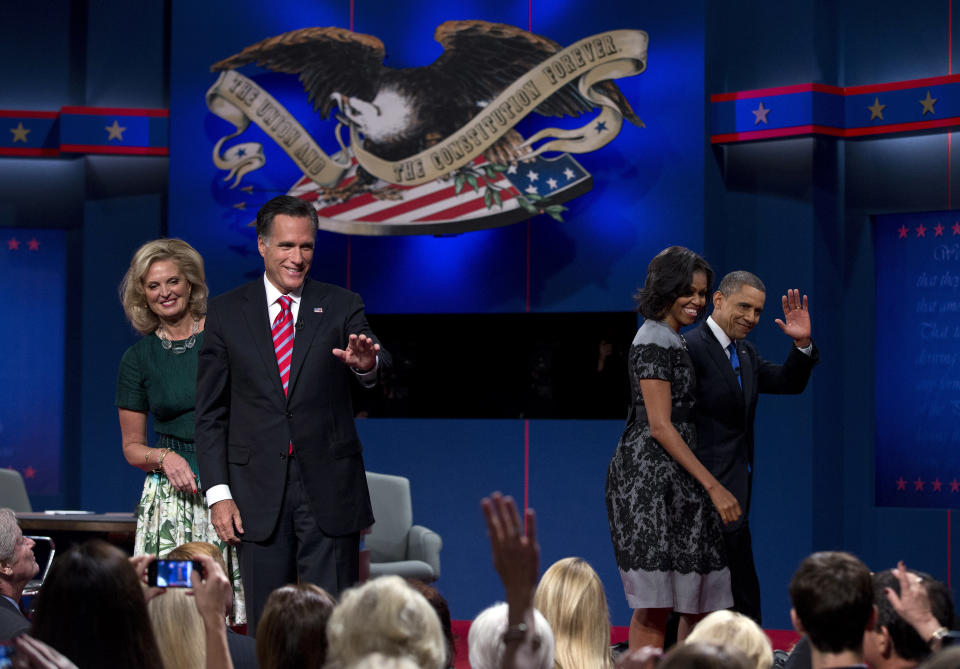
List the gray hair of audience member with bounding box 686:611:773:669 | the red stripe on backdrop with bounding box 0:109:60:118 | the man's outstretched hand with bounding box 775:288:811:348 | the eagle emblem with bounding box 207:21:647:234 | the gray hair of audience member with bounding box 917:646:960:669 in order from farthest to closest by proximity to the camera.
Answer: the red stripe on backdrop with bounding box 0:109:60:118, the eagle emblem with bounding box 207:21:647:234, the man's outstretched hand with bounding box 775:288:811:348, the gray hair of audience member with bounding box 686:611:773:669, the gray hair of audience member with bounding box 917:646:960:669

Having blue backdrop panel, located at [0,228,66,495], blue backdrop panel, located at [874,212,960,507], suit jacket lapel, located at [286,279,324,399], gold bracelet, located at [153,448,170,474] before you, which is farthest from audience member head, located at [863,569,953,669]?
blue backdrop panel, located at [0,228,66,495]

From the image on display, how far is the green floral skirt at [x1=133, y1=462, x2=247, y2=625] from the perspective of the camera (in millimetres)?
3580

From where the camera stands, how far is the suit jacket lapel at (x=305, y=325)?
3.13 m

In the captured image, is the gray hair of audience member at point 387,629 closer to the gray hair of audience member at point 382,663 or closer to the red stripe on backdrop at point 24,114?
the gray hair of audience member at point 382,663

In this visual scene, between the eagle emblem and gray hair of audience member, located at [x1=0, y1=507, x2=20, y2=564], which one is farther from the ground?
the eagle emblem

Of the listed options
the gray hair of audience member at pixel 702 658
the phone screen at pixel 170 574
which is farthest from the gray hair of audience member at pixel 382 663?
the phone screen at pixel 170 574

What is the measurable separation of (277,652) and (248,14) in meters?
5.14

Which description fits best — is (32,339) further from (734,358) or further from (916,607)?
(916,607)

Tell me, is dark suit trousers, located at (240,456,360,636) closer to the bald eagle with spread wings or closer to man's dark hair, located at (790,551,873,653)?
man's dark hair, located at (790,551,873,653)

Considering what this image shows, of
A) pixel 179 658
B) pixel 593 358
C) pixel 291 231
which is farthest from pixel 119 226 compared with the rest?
pixel 179 658

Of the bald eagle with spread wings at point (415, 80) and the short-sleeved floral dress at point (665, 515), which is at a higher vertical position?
the bald eagle with spread wings at point (415, 80)

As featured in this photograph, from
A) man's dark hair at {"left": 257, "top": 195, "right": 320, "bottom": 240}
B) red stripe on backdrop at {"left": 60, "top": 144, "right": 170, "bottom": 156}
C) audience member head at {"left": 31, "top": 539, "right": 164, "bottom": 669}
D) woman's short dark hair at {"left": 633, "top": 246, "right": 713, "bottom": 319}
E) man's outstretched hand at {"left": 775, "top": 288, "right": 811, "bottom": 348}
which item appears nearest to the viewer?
audience member head at {"left": 31, "top": 539, "right": 164, "bottom": 669}

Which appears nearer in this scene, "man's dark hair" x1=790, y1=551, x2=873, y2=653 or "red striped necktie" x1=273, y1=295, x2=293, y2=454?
"man's dark hair" x1=790, y1=551, x2=873, y2=653

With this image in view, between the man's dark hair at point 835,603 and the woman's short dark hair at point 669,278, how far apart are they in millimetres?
1759
